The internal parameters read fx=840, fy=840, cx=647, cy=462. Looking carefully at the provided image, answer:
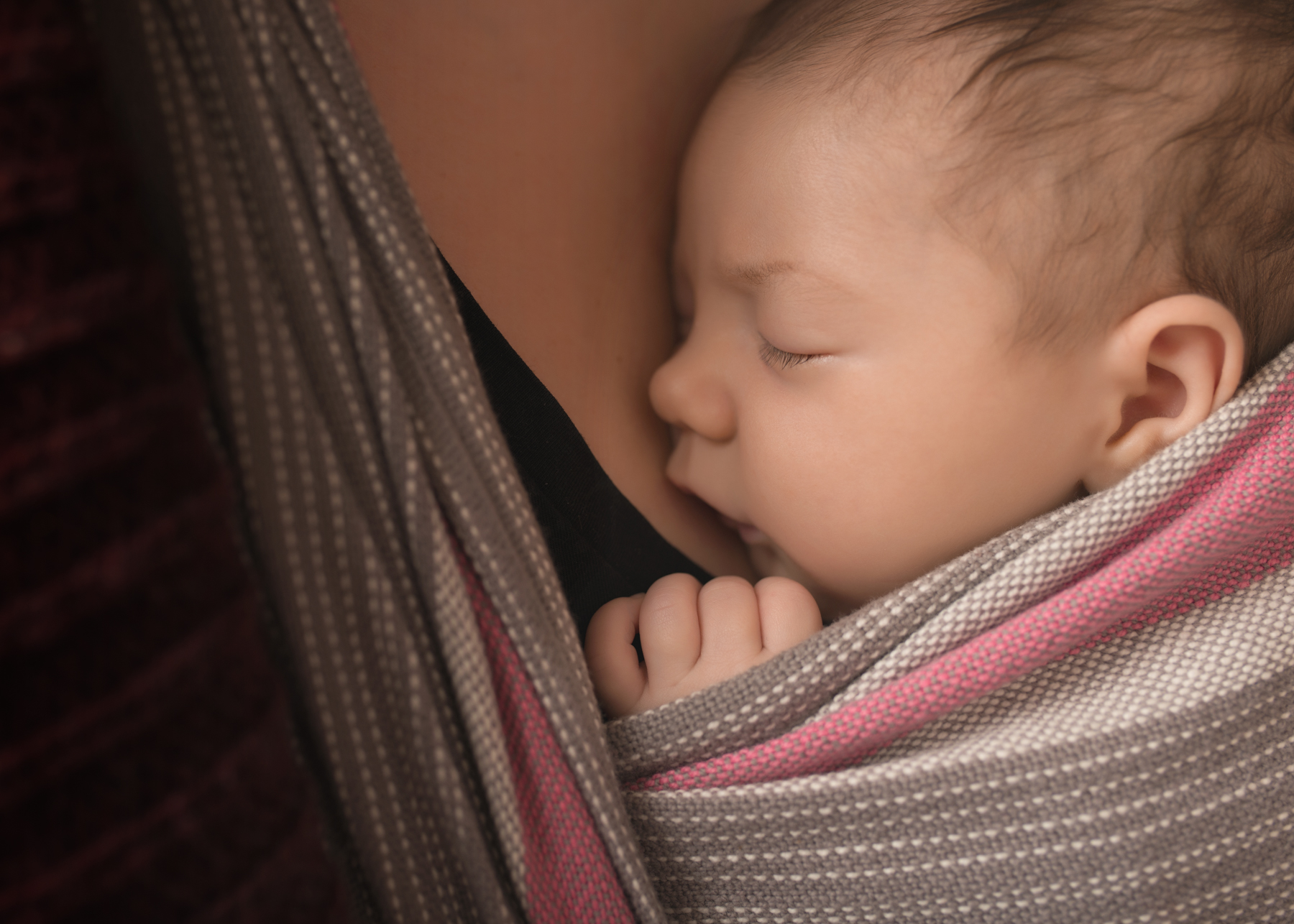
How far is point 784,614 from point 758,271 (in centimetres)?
28

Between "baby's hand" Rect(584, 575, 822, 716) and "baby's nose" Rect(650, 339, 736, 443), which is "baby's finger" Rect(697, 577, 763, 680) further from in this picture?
"baby's nose" Rect(650, 339, 736, 443)

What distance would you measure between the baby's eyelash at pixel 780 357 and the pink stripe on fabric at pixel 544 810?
0.35m

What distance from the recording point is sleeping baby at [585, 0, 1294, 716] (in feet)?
2.11

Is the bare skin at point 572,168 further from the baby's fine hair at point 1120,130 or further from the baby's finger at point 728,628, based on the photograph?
the baby's fine hair at point 1120,130

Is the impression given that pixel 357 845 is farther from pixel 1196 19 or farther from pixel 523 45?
pixel 1196 19

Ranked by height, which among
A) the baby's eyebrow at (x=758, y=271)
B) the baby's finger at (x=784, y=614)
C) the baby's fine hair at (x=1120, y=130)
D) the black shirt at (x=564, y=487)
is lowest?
the baby's finger at (x=784, y=614)

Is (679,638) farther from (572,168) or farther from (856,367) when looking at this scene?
(572,168)

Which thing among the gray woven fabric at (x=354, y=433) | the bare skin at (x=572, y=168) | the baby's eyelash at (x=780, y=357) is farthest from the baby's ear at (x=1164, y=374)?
the gray woven fabric at (x=354, y=433)

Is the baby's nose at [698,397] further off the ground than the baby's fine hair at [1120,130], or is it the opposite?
the baby's fine hair at [1120,130]

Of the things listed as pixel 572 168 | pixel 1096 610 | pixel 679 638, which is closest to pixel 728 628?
pixel 679 638

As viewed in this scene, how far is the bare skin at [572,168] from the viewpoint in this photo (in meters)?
0.62

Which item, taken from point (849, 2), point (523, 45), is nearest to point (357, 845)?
point (523, 45)

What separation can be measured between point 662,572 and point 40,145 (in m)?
0.52

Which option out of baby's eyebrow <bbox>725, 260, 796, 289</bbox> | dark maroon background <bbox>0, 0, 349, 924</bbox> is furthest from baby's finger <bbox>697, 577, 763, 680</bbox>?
dark maroon background <bbox>0, 0, 349, 924</bbox>
